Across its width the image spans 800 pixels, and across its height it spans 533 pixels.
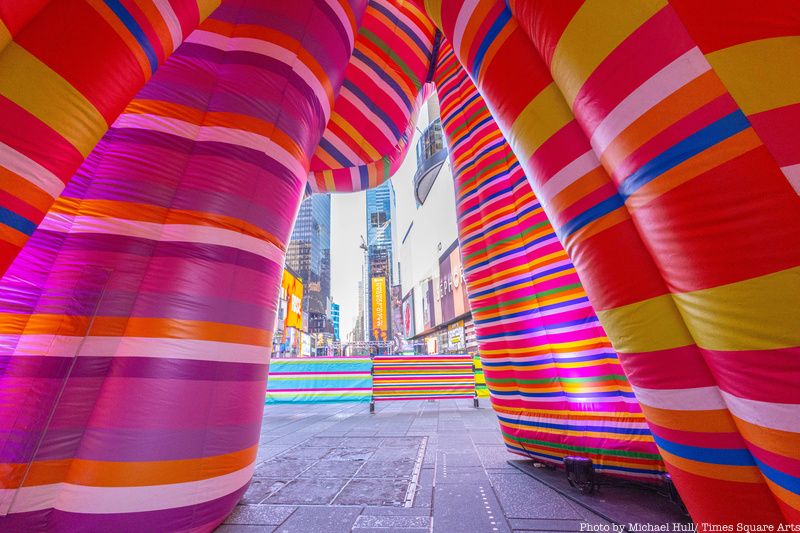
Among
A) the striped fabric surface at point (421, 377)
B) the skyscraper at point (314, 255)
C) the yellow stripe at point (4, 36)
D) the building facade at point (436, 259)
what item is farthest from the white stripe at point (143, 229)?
the skyscraper at point (314, 255)

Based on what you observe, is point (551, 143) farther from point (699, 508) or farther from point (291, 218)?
point (291, 218)

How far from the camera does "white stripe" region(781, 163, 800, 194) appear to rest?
70 cm

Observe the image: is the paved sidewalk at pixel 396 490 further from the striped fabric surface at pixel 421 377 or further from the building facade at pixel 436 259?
the building facade at pixel 436 259

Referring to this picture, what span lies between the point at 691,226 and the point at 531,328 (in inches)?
65.6

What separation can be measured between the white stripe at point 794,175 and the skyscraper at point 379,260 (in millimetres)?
28354

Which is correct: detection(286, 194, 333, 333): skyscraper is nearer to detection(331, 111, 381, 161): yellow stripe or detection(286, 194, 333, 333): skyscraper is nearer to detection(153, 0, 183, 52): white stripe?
detection(331, 111, 381, 161): yellow stripe

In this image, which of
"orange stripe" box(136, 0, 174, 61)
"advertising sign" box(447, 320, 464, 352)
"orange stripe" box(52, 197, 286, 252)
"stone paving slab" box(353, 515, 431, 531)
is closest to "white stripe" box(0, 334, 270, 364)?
"orange stripe" box(52, 197, 286, 252)

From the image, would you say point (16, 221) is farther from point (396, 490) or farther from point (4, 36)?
point (396, 490)

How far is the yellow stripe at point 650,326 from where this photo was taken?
96 centimetres

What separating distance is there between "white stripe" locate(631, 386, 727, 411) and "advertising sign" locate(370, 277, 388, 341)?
3159 centimetres

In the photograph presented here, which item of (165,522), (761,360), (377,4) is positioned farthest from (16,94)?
(377,4)

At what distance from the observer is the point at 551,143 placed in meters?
1.26

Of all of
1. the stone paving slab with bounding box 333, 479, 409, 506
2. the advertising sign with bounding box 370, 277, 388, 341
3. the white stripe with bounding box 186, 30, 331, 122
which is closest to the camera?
the stone paving slab with bounding box 333, 479, 409, 506

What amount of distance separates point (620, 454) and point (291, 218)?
2.30 metres
